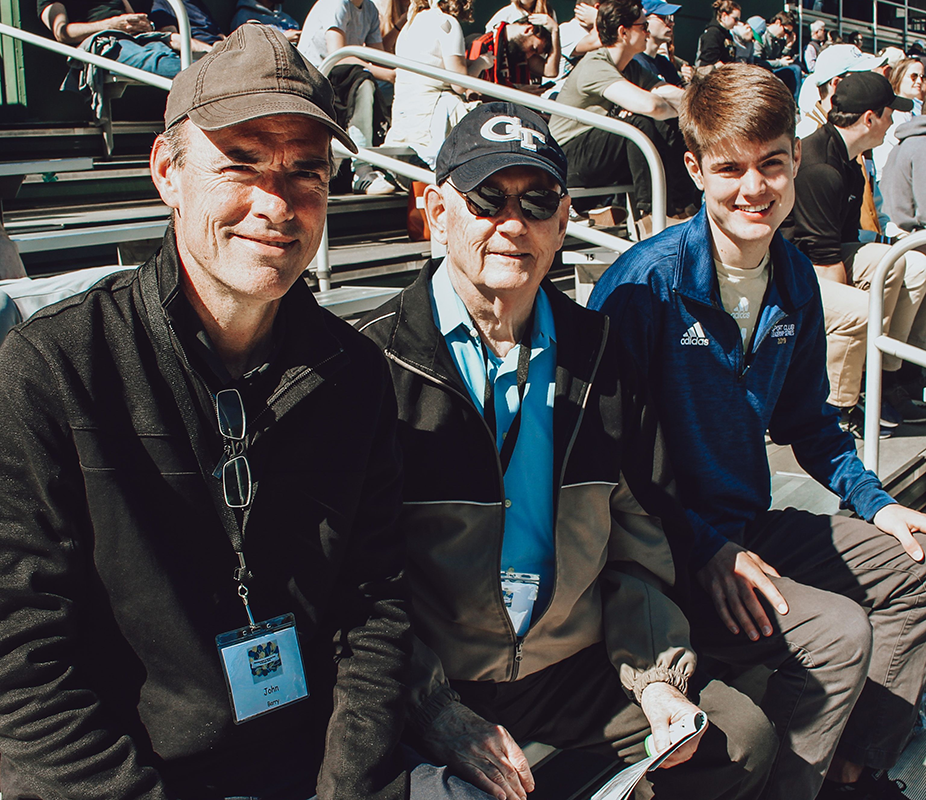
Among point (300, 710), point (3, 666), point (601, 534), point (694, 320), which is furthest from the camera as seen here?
point (694, 320)

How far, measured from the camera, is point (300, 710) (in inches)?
56.9

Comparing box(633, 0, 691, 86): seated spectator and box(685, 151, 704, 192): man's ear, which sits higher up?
box(633, 0, 691, 86): seated spectator

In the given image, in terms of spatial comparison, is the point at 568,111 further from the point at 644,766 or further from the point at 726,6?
the point at 726,6

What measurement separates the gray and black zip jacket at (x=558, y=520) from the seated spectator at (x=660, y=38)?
4.95 m

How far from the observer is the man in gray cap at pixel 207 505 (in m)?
1.22

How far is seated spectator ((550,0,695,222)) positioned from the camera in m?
4.84

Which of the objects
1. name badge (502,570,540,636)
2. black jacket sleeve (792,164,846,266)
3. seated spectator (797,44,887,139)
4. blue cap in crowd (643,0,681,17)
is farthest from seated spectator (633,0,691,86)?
name badge (502,570,540,636)

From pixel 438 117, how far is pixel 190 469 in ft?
14.3

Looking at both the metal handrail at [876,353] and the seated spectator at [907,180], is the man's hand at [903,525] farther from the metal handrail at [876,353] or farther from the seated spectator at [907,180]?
the seated spectator at [907,180]

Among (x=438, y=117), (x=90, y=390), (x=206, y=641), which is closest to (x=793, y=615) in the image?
(x=206, y=641)

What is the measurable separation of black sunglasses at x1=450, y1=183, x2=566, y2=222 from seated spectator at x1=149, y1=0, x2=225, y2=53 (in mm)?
4559

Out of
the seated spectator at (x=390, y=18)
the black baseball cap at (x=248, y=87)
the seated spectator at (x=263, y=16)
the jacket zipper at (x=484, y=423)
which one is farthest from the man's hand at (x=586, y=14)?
the black baseball cap at (x=248, y=87)

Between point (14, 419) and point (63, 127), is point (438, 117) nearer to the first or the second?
point (63, 127)

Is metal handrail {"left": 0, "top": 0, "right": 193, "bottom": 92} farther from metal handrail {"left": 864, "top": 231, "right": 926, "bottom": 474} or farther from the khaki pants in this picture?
the khaki pants
